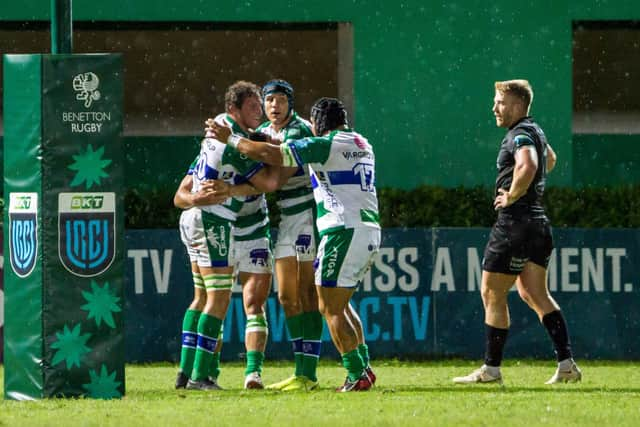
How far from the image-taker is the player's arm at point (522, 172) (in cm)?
1105

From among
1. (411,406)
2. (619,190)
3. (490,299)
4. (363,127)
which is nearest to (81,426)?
(411,406)

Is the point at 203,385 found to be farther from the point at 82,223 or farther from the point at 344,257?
Result: the point at 82,223

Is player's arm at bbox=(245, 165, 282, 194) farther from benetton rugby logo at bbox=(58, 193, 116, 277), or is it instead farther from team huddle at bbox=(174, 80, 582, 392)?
benetton rugby logo at bbox=(58, 193, 116, 277)

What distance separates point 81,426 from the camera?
8.48 metres

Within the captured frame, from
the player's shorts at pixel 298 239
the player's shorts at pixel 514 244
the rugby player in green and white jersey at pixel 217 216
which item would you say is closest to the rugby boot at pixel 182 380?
the rugby player in green and white jersey at pixel 217 216

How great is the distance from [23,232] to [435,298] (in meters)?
5.34

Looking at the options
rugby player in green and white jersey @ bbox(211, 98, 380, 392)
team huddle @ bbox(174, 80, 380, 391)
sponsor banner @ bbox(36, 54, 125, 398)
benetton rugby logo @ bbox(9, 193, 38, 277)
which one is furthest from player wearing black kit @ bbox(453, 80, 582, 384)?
benetton rugby logo @ bbox(9, 193, 38, 277)

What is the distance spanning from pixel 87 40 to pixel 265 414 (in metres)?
11.2

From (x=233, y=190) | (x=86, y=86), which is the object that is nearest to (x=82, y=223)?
(x=86, y=86)

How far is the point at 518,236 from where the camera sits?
11180mm

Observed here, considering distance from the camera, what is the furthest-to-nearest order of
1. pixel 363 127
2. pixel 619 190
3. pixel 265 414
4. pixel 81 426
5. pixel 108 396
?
1. pixel 363 127
2. pixel 619 190
3. pixel 108 396
4. pixel 265 414
5. pixel 81 426

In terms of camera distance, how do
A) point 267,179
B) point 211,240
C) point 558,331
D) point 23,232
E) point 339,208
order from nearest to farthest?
point 23,232
point 339,208
point 267,179
point 211,240
point 558,331

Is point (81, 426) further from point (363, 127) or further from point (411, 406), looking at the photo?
point (363, 127)

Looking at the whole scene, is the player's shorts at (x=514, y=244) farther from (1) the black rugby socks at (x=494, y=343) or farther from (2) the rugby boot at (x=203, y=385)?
(2) the rugby boot at (x=203, y=385)
